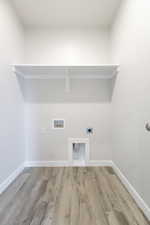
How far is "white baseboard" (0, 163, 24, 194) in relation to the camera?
1915 mm

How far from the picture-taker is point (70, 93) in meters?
2.71

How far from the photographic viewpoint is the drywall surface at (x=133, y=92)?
4.79 feet

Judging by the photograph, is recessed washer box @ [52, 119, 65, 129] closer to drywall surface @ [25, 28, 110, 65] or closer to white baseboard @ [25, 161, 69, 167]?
white baseboard @ [25, 161, 69, 167]

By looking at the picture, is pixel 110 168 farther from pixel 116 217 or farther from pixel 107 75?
pixel 107 75

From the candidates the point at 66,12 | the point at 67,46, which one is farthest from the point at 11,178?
the point at 66,12

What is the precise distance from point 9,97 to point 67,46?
1.47 m

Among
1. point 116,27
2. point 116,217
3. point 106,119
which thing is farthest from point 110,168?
point 116,27

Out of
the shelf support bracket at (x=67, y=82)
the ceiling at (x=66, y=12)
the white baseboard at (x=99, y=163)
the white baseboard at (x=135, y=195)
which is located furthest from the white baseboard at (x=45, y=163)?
the ceiling at (x=66, y=12)

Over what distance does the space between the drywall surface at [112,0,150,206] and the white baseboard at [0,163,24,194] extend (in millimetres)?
1713

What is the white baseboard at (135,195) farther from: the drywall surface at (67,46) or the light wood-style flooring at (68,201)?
the drywall surface at (67,46)

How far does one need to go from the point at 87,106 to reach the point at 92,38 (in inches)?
52.0

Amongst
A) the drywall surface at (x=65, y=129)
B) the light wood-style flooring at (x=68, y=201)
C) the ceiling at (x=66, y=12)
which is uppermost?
the ceiling at (x=66, y=12)

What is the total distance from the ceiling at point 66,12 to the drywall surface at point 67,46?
5.8 inches

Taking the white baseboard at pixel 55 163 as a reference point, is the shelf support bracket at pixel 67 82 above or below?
above
